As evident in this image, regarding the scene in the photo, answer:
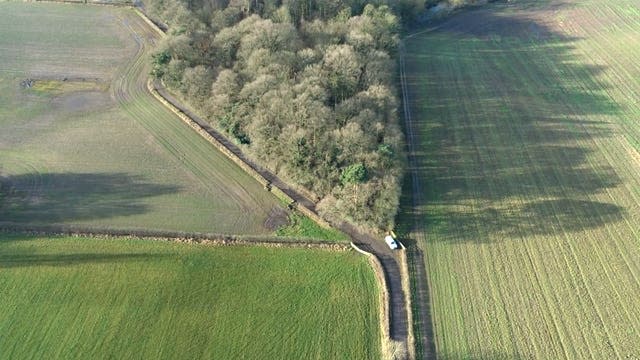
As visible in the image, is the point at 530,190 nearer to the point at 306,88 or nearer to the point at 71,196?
the point at 306,88

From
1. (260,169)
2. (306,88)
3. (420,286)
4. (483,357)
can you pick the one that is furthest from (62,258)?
(483,357)

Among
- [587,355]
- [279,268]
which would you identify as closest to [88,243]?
[279,268]

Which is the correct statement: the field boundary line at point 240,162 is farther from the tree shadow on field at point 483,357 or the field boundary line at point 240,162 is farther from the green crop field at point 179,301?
the tree shadow on field at point 483,357

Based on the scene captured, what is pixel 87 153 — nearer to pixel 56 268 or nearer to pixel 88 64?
pixel 56 268

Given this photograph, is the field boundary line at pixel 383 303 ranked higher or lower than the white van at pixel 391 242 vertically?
lower

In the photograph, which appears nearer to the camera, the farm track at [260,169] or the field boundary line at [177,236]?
the farm track at [260,169]

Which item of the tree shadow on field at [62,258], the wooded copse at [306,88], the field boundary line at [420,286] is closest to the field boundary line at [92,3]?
the wooded copse at [306,88]

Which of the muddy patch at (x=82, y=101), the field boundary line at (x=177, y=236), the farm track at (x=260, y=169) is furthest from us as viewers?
the muddy patch at (x=82, y=101)

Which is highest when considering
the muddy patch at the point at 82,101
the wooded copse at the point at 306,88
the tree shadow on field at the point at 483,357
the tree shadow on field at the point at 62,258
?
the wooded copse at the point at 306,88
